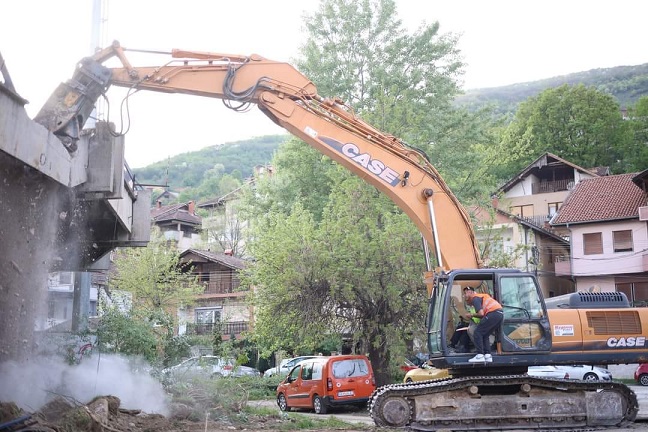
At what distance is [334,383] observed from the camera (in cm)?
2162

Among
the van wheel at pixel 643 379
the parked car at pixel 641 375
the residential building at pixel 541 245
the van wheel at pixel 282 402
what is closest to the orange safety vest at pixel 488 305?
the van wheel at pixel 282 402

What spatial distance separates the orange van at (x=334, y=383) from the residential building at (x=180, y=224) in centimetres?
5280

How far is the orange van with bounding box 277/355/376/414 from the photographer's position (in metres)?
21.6

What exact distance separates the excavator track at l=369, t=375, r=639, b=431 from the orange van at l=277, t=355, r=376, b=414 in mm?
9539

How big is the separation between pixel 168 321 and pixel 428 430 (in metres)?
8.05

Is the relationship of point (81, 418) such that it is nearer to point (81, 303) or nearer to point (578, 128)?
point (81, 303)

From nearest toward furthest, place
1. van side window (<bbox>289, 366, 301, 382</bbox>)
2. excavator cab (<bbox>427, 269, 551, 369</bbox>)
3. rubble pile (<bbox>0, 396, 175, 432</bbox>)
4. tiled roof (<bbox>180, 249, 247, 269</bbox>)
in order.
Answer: rubble pile (<bbox>0, 396, 175, 432</bbox>) < excavator cab (<bbox>427, 269, 551, 369</bbox>) < van side window (<bbox>289, 366, 301, 382</bbox>) < tiled roof (<bbox>180, 249, 247, 269</bbox>)

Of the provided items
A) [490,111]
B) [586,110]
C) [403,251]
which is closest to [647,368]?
[490,111]

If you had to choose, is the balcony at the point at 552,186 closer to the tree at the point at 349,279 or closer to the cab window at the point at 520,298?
the tree at the point at 349,279

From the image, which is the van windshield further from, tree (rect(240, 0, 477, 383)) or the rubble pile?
the rubble pile

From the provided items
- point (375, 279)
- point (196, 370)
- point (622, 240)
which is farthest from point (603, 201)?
point (196, 370)

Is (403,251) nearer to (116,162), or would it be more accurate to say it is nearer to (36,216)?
(116,162)

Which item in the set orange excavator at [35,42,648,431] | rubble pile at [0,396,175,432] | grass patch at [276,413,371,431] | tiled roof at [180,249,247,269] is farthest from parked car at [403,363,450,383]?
tiled roof at [180,249,247,269]

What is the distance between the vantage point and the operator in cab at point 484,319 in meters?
11.9
